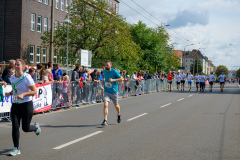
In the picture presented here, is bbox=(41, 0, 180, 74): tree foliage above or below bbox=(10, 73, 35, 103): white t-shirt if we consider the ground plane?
above

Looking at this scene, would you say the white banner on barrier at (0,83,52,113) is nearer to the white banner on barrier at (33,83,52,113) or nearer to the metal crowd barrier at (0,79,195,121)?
the white banner on barrier at (33,83,52,113)

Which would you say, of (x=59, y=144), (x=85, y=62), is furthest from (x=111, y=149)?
(x=85, y=62)

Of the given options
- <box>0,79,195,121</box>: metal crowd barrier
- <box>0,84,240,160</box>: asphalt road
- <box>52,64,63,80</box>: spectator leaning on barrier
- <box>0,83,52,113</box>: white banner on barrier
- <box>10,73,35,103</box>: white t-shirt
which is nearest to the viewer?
<box>0,84,240,160</box>: asphalt road

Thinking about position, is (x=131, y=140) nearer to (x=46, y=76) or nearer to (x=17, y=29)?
(x=46, y=76)

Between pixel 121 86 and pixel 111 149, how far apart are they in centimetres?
1629

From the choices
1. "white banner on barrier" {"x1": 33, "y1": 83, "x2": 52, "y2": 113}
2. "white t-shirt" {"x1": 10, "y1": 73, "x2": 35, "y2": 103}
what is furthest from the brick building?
"white t-shirt" {"x1": 10, "y1": 73, "x2": 35, "y2": 103}

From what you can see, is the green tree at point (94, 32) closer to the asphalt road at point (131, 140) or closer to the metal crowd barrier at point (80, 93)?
the metal crowd barrier at point (80, 93)

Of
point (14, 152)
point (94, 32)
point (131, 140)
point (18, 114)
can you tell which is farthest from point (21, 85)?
point (94, 32)

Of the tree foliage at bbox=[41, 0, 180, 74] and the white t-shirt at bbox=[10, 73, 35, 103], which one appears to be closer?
the white t-shirt at bbox=[10, 73, 35, 103]

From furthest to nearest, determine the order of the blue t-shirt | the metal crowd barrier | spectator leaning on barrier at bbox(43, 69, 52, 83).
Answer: the metal crowd barrier → spectator leaning on barrier at bbox(43, 69, 52, 83) → the blue t-shirt

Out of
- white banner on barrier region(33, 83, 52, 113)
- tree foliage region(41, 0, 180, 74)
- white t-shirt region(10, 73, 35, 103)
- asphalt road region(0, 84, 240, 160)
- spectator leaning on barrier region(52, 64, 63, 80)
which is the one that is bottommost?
asphalt road region(0, 84, 240, 160)

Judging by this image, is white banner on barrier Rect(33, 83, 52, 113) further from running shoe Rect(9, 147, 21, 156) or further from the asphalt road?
running shoe Rect(9, 147, 21, 156)

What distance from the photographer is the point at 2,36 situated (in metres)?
40.7

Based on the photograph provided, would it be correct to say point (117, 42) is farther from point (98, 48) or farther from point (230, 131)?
point (230, 131)
